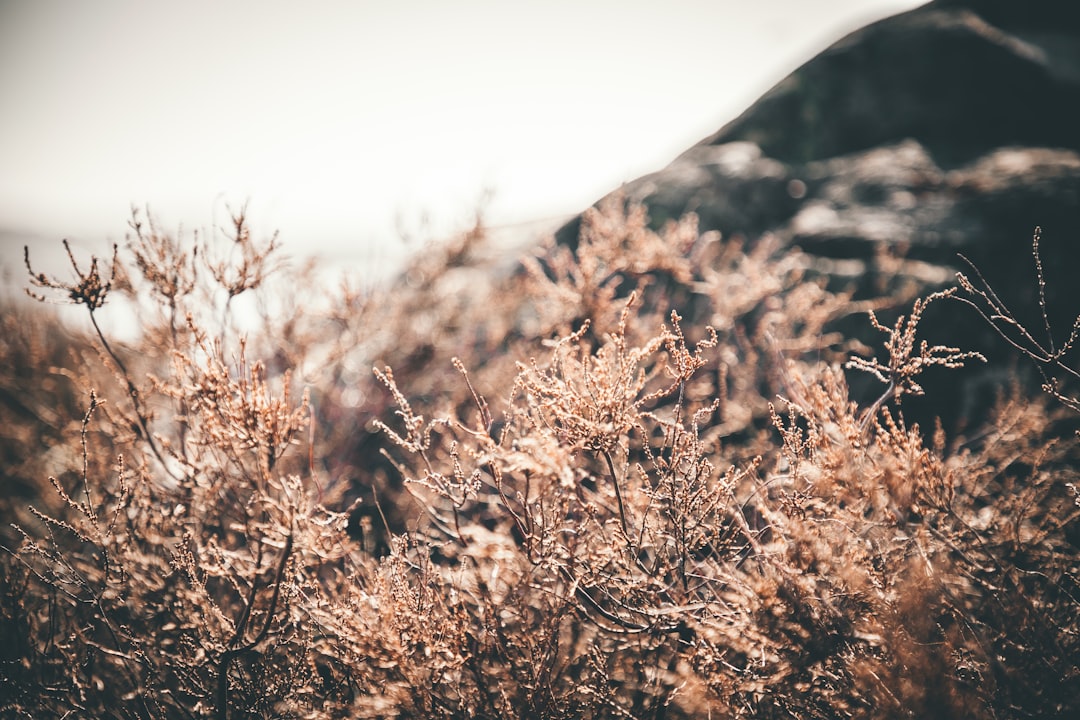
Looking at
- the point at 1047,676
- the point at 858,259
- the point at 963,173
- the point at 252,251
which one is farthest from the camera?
the point at 963,173

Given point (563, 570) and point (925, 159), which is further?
point (925, 159)

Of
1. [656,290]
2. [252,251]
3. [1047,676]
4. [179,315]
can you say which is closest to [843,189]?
[656,290]

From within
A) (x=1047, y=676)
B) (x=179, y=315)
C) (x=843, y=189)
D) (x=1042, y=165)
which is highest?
(x=179, y=315)

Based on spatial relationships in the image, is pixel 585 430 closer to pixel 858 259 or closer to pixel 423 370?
pixel 423 370

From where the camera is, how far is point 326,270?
5.80 m

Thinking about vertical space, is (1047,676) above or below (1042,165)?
below

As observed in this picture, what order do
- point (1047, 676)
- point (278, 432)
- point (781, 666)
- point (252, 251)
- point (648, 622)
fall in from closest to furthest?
point (1047, 676) < point (781, 666) < point (278, 432) < point (648, 622) < point (252, 251)

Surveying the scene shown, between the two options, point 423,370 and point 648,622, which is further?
point 423,370

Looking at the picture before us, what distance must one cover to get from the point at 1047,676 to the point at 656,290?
213 inches

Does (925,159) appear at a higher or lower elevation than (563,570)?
higher

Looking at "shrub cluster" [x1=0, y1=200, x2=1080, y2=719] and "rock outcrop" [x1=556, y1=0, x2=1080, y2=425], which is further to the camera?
"rock outcrop" [x1=556, y1=0, x2=1080, y2=425]

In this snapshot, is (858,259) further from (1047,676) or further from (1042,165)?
(1047,676)

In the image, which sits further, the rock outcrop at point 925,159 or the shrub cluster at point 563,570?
the rock outcrop at point 925,159

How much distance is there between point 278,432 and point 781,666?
9.16 feet
